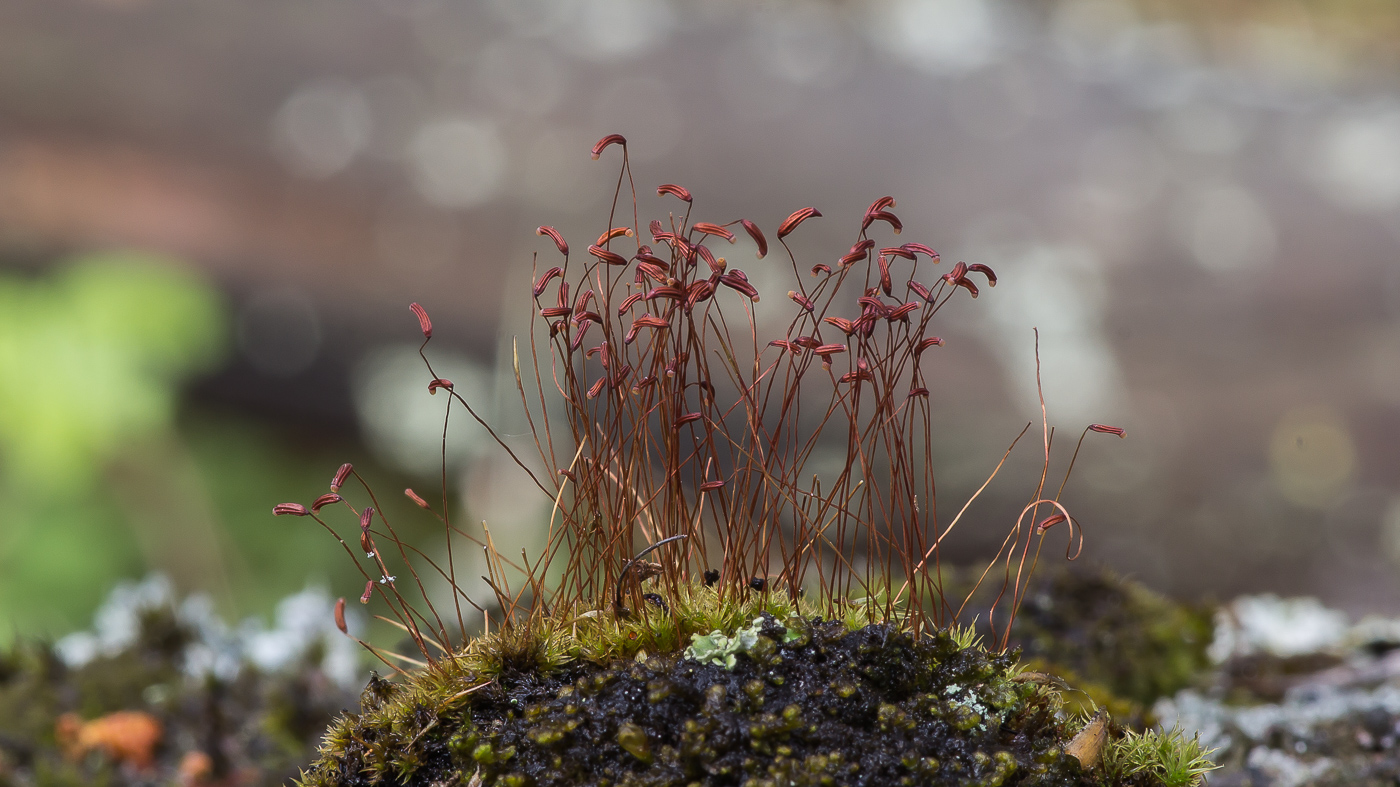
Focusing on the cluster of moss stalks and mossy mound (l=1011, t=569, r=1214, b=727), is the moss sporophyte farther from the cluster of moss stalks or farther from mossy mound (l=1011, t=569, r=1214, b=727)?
mossy mound (l=1011, t=569, r=1214, b=727)

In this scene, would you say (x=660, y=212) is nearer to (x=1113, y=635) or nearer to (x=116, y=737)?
(x=1113, y=635)

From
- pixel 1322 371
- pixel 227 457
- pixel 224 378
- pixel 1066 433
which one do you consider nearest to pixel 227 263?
pixel 224 378

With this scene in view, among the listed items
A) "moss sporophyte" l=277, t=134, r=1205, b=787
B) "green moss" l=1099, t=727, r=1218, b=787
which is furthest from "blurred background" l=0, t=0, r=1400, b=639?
"green moss" l=1099, t=727, r=1218, b=787

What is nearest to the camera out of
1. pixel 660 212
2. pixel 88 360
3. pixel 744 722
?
pixel 744 722

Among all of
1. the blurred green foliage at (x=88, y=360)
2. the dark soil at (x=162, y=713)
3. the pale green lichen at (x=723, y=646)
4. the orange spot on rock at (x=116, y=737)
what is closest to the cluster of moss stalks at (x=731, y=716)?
the pale green lichen at (x=723, y=646)

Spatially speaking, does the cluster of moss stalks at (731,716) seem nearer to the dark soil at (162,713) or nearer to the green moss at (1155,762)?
the green moss at (1155,762)

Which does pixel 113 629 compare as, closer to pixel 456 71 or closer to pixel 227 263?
pixel 227 263

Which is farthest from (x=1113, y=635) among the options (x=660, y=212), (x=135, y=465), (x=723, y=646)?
(x=135, y=465)
